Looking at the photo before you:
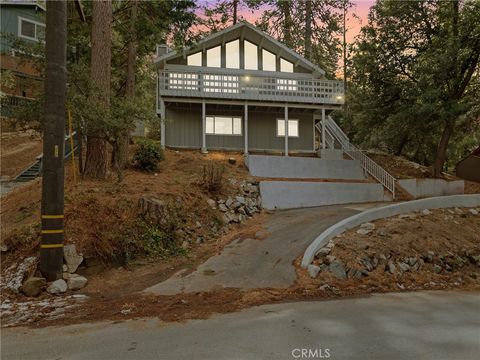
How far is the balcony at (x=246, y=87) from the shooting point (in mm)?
17938

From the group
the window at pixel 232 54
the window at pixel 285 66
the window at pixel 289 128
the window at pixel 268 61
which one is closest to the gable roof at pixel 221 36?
the window at pixel 285 66

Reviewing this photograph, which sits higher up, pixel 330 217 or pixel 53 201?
pixel 53 201

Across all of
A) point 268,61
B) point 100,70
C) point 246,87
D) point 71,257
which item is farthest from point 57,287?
point 268,61

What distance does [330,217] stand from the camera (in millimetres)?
11664

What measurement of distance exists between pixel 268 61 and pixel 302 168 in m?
8.15

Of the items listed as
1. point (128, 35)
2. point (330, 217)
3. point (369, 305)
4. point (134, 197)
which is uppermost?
point (128, 35)

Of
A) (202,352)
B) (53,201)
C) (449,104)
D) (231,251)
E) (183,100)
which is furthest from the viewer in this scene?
(183,100)

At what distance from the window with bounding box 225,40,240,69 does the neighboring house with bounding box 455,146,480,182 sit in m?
14.7

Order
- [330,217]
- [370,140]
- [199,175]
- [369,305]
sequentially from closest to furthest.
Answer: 1. [369,305]
2. [330,217]
3. [199,175]
4. [370,140]

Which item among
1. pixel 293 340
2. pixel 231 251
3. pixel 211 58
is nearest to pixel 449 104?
pixel 211 58

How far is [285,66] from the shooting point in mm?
21062

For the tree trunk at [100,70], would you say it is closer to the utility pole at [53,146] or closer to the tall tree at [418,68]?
the utility pole at [53,146]

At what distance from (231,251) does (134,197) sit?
2824 millimetres

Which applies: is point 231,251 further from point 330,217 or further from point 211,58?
point 211,58
